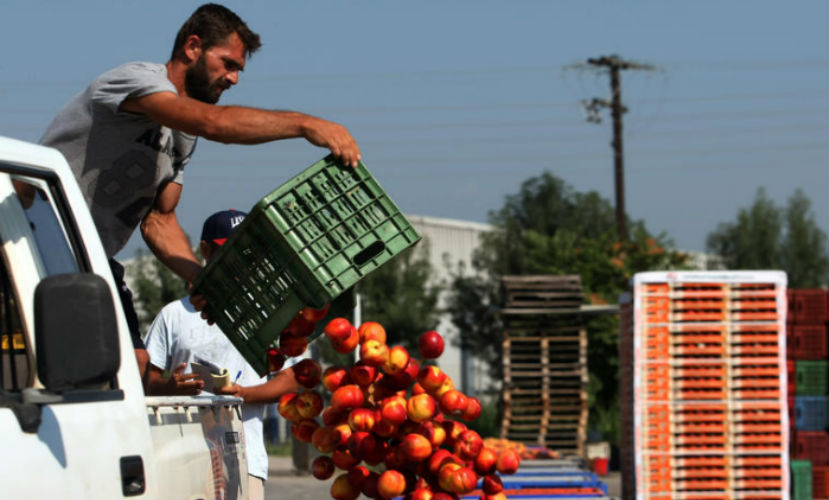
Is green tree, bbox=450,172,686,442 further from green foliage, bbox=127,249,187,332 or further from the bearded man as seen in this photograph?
the bearded man

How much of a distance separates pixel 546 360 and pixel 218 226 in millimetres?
19776

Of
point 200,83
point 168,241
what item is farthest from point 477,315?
point 200,83

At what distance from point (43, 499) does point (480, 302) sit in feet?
129

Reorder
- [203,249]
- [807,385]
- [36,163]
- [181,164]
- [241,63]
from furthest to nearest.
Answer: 1. [807,385]
2. [203,249]
3. [181,164]
4. [241,63]
5. [36,163]

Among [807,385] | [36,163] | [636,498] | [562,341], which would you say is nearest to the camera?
[36,163]

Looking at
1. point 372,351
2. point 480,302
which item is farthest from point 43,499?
point 480,302

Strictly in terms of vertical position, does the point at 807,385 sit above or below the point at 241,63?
below

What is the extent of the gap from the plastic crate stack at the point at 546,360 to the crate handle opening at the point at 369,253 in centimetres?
1975

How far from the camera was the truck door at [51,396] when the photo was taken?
10.4 feet

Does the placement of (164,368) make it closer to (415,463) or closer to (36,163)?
(415,463)

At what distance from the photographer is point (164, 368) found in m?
6.32

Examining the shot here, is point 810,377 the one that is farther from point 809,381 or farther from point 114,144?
point 114,144

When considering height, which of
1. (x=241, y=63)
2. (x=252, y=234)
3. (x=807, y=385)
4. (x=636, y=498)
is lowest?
(x=636, y=498)

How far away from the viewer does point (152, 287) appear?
32.1 m
